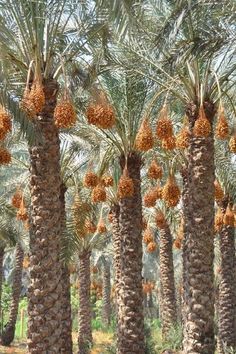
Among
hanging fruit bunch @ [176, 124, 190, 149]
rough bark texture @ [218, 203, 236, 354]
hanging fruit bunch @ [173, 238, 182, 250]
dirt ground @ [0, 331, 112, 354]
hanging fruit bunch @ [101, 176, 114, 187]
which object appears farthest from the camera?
hanging fruit bunch @ [173, 238, 182, 250]

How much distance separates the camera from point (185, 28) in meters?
12.8

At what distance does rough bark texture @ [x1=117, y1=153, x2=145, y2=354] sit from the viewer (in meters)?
15.3

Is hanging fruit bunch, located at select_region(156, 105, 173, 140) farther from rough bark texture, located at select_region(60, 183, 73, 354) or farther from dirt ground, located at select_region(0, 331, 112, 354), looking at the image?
dirt ground, located at select_region(0, 331, 112, 354)

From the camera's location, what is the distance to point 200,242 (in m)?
13.0

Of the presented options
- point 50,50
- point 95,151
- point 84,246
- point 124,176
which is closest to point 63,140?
point 95,151

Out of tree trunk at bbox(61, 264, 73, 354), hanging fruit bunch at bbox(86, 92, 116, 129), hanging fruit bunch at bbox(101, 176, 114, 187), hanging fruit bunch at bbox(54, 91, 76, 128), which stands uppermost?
hanging fruit bunch at bbox(101, 176, 114, 187)

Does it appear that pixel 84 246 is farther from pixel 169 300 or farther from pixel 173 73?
pixel 173 73

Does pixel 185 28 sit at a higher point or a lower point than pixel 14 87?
higher

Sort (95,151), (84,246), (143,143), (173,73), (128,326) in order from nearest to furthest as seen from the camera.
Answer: (143,143)
(173,73)
(128,326)
(95,151)
(84,246)

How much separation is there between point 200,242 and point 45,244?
3591 millimetres

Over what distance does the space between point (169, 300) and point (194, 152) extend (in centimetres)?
1390

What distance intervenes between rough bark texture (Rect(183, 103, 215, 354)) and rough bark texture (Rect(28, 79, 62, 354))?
3.16 metres

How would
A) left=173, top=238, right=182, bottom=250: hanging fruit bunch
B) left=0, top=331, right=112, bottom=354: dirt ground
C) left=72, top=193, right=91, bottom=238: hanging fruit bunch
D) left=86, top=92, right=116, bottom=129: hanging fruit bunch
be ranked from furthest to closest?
left=173, top=238, right=182, bottom=250: hanging fruit bunch, left=0, top=331, right=112, bottom=354: dirt ground, left=72, top=193, right=91, bottom=238: hanging fruit bunch, left=86, top=92, right=116, bottom=129: hanging fruit bunch

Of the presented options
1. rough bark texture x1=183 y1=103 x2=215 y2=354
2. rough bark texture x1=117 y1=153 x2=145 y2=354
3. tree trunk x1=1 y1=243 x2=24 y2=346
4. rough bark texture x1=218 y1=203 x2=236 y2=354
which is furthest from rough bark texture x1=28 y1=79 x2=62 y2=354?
tree trunk x1=1 y1=243 x2=24 y2=346
